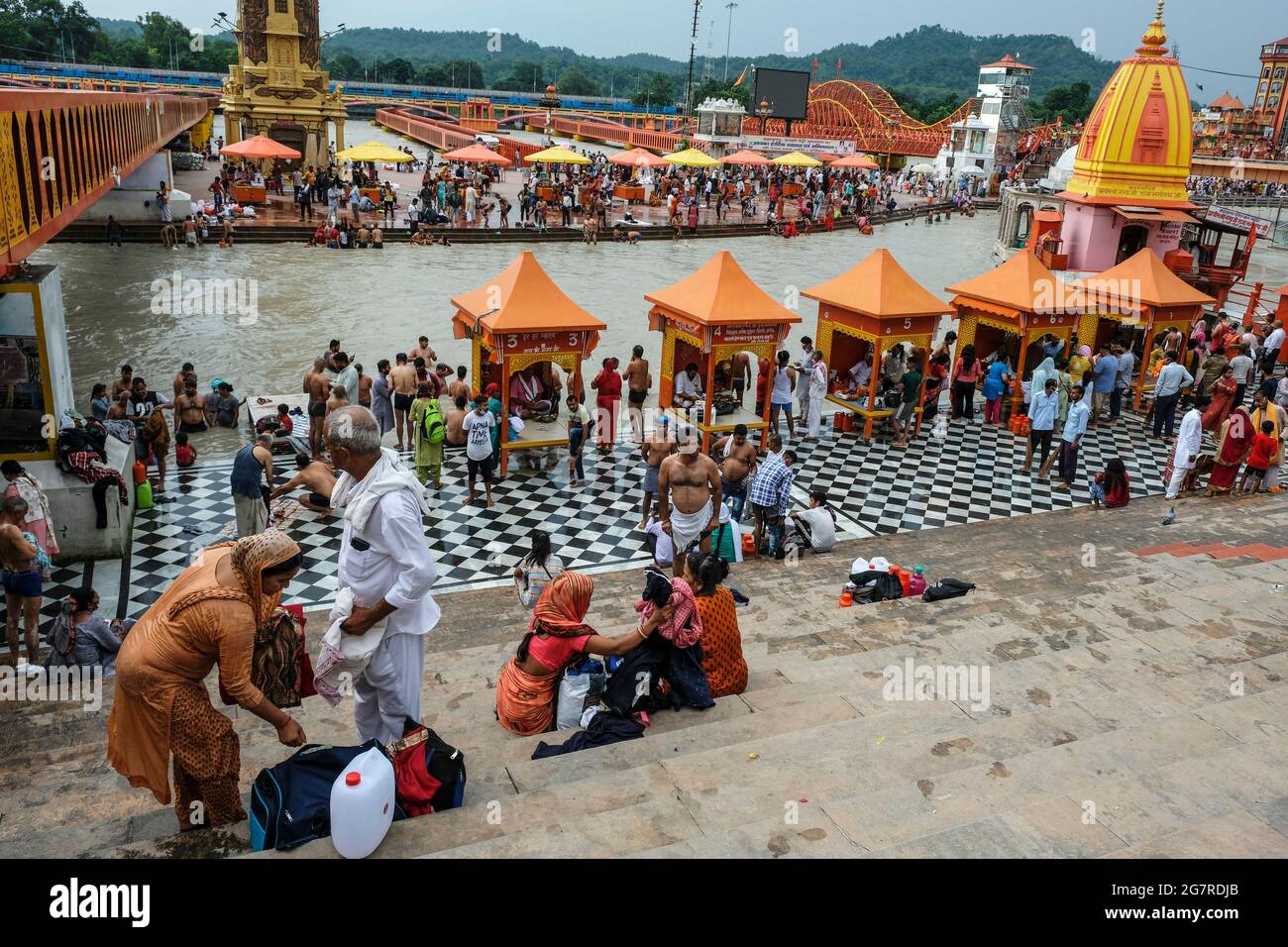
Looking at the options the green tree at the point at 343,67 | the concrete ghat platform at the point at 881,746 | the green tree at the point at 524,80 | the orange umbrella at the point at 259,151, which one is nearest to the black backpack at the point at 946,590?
the concrete ghat platform at the point at 881,746

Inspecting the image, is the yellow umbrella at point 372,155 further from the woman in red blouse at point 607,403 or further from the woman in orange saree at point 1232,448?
the woman in orange saree at point 1232,448

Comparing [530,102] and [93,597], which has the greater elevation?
[530,102]

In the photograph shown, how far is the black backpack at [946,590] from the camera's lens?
21.7 ft

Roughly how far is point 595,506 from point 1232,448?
6.69m

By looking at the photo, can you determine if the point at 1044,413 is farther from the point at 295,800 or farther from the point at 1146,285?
the point at 295,800

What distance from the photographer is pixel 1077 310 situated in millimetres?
12500

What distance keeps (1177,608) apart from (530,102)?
92.3m

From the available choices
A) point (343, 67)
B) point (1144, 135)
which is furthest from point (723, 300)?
point (343, 67)

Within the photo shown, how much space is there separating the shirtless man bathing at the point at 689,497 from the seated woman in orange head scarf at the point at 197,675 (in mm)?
4200

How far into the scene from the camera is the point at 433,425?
9234 mm

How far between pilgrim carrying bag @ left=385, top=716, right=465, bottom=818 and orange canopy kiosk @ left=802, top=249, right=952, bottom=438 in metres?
9.14
